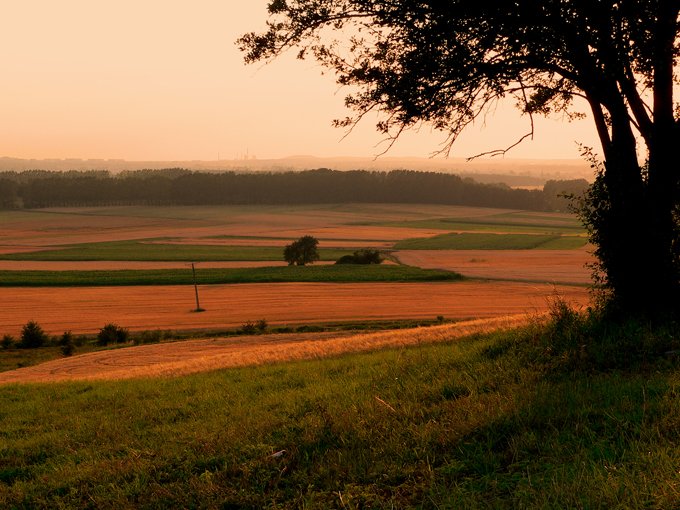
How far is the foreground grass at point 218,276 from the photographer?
7044 centimetres

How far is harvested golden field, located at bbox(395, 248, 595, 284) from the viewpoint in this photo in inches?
2859

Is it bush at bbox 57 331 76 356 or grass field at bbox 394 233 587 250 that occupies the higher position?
grass field at bbox 394 233 587 250

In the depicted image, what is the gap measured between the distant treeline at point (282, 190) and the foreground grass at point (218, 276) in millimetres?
100044

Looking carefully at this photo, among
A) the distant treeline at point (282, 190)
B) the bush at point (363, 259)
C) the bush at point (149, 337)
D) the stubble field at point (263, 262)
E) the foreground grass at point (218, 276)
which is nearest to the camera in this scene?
the bush at point (149, 337)

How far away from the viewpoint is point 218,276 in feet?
242

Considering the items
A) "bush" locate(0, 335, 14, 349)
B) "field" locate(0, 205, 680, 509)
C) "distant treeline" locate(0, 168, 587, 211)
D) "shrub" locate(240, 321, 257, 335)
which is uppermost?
"distant treeline" locate(0, 168, 587, 211)

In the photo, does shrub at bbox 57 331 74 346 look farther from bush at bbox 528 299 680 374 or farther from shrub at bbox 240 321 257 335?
bush at bbox 528 299 680 374

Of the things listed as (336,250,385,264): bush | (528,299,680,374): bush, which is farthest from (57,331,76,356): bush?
(336,250,385,264): bush

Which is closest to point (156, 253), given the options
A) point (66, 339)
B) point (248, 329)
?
point (66, 339)

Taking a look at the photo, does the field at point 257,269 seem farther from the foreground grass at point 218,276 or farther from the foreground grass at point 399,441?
the foreground grass at point 399,441

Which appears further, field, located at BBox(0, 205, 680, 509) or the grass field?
the grass field

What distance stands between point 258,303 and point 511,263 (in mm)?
37893

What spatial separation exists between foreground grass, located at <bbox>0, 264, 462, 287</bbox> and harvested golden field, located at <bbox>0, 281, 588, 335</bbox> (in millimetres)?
2662

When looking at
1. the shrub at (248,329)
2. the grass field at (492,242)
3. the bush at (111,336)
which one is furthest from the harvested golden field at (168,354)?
the grass field at (492,242)
